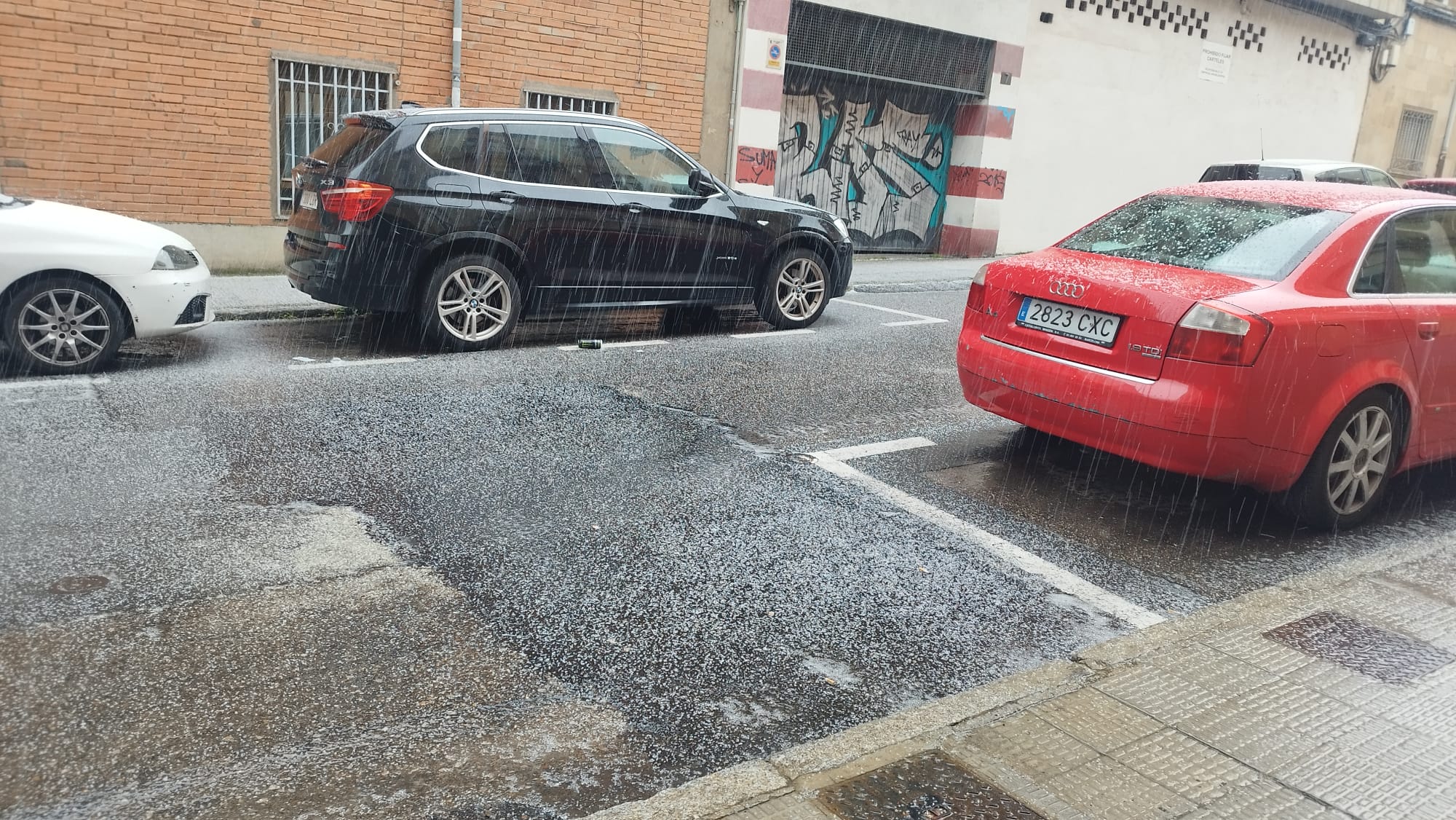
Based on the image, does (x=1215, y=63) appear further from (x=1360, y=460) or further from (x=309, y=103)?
(x=1360, y=460)

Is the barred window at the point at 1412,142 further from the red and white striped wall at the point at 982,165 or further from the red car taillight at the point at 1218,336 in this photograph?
the red car taillight at the point at 1218,336

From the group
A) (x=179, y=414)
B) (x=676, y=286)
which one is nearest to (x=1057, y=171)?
(x=676, y=286)

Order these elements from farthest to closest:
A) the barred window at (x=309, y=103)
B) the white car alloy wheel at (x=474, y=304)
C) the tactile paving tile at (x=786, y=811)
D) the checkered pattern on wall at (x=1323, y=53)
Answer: the checkered pattern on wall at (x=1323, y=53) < the barred window at (x=309, y=103) < the white car alloy wheel at (x=474, y=304) < the tactile paving tile at (x=786, y=811)

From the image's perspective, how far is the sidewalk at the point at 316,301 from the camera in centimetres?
949

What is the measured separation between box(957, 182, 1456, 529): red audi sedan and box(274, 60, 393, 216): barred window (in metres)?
8.91

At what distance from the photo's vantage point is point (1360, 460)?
17.0 feet

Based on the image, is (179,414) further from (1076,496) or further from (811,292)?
(811,292)

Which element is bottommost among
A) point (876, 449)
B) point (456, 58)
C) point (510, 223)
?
point (876, 449)

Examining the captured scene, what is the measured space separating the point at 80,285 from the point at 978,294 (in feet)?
17.8

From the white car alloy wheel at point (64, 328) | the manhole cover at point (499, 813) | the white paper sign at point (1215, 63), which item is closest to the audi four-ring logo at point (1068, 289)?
the manhole cover at point (499, 813)

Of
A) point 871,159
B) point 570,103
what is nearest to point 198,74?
point 570,103

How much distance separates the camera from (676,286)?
361 inches

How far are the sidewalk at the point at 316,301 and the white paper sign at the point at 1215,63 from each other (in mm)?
7213

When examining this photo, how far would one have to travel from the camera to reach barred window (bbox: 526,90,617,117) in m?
13.5
